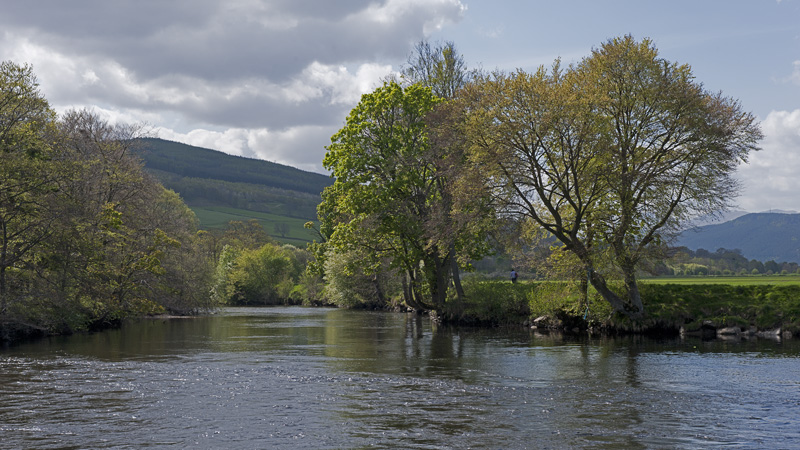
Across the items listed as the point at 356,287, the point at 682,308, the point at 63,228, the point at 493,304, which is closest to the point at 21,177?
the point at 63,228

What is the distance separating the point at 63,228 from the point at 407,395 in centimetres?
2296

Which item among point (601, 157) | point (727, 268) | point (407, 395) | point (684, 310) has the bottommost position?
point (407, 395)

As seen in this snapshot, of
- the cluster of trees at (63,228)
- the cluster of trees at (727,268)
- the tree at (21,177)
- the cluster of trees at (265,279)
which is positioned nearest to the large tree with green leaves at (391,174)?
the cluster of trees at (63,228)

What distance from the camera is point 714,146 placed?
33156 mm

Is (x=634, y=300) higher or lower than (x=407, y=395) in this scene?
higher

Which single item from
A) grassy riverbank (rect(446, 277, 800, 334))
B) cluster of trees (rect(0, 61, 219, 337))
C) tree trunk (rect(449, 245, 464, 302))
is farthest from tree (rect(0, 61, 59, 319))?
grassy riverbank (rect(446, 277, 800, 334))

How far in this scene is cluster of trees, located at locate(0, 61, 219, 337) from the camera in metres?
33.1

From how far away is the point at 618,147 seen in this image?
3466 cm

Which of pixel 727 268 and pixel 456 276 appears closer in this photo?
pixel 456 276

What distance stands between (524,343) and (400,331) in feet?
35.4

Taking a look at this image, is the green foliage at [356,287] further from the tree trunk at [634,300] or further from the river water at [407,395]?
the river water at [407,395]

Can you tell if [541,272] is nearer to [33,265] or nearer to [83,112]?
[33,265]

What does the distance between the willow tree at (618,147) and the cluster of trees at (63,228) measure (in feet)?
68.7

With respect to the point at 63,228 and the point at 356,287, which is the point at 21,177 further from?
the point at 356,287
